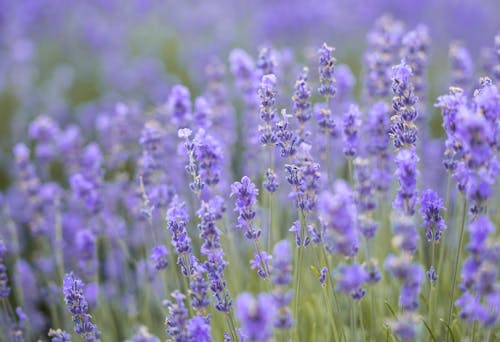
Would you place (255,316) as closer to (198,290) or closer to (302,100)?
(198,290)

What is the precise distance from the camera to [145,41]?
32.8 feet

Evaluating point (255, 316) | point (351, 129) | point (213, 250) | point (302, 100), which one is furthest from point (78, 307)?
point (351, 129)

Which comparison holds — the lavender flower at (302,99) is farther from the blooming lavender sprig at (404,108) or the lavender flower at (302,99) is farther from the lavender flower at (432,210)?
the lavender flower at (432,210)

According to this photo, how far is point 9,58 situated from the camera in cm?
847

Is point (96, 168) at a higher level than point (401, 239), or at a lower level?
higher

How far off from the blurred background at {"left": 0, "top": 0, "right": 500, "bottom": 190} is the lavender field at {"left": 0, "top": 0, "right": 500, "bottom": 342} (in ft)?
0.14

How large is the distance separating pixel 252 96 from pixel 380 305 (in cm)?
159

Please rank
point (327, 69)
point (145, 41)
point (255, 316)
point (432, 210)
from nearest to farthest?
1. point (255, 316)
2. point (432, 210)
3. point (327, 69)
4. point (145, 41)

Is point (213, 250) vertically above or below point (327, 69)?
below

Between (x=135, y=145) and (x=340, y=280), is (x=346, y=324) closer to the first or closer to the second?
(x=340, y=280)

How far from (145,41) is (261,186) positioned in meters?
6.35

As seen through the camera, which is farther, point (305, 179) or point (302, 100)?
point (302, 100)

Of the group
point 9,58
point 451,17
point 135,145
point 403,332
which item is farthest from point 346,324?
point 451,17

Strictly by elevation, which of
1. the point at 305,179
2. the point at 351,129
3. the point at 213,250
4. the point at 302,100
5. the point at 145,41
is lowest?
the point at 213,250
